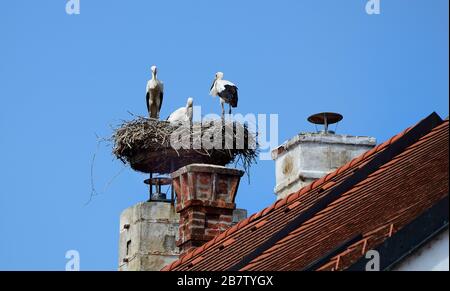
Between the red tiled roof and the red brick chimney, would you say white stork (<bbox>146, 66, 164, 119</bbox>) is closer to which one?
the red brick chimney

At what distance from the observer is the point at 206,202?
15703 mm

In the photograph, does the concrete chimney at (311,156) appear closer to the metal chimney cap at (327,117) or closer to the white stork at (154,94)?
the metal chimney cap at (327,117)

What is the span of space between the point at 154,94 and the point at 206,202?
10721mm

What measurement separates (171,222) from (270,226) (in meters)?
5.39

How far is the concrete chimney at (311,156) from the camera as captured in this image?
16547mm

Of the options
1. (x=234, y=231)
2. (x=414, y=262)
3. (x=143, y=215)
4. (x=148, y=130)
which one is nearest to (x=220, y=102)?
(x=148, y=130)

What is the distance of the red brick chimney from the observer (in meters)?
15.7

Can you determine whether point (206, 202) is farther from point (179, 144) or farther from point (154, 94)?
point (154, 94)

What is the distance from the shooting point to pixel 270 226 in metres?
13.6

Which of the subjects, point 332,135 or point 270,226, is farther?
point 332,135

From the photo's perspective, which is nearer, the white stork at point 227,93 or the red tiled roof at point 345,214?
the red tiled roof at point 345,214

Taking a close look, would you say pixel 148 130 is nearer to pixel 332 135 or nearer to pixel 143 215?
pixel 143 215

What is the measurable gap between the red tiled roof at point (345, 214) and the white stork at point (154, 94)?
36.8 ft

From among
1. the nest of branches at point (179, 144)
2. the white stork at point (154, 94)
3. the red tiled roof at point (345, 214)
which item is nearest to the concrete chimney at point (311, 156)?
the red tiled roof at point (345, 214)
